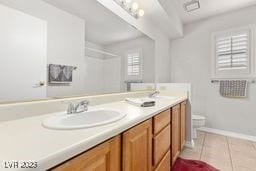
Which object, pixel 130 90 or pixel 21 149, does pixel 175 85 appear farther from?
pixel 21 149

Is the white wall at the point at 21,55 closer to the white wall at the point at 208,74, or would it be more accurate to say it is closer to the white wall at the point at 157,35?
the white wall at the point at 157,35

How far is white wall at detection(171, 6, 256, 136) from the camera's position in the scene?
2.62m

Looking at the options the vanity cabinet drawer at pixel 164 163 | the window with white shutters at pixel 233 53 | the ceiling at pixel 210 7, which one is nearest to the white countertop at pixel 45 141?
the vanity cabinet drawer at pixel 164 163

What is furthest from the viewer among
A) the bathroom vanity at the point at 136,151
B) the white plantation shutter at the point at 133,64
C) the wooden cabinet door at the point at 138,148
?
the white plantation shutter at the point at 133,64

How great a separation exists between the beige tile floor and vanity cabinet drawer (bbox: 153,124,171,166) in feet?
2.54

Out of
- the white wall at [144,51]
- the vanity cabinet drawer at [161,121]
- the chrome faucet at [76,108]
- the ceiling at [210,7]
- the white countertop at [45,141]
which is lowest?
the vanity cabinet drawer at [161,121]

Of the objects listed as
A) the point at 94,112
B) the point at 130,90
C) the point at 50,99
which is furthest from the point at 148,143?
the point at 130,90

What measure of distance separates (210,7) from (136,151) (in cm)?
287

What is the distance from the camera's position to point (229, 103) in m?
2.78

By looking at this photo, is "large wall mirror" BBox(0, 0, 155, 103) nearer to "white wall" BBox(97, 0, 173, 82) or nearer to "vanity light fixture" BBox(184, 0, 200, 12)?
"white wall" BBox(97, 0, 173, 82)

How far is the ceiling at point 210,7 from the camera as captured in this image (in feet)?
8.14

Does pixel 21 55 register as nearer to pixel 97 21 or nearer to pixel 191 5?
pixel 97 21

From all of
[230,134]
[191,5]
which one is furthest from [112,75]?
[230,134]

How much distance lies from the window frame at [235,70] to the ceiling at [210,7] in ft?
1.22
